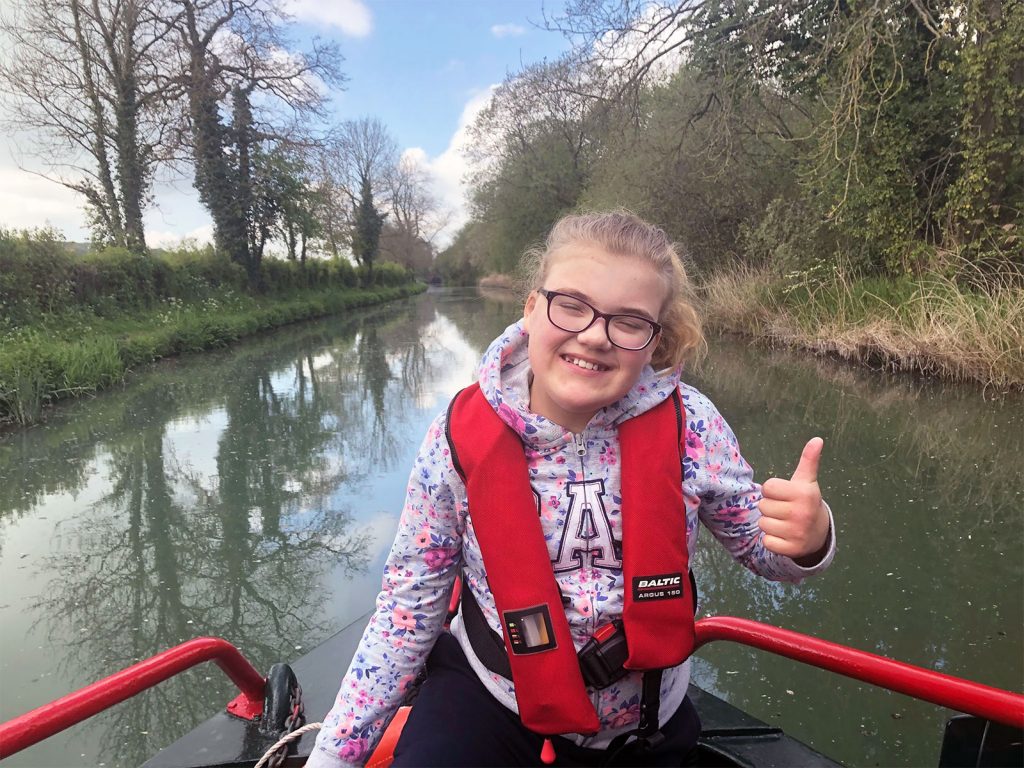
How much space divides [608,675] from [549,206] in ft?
92.6

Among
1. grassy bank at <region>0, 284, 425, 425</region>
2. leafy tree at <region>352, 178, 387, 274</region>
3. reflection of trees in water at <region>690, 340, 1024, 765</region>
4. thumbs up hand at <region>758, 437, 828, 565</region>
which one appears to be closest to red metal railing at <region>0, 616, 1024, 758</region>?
thumbs up hand at <region>758, 437, 828, 565</region>

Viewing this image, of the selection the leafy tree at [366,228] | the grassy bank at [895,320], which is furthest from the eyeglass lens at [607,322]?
the leafy tree at [366,228]

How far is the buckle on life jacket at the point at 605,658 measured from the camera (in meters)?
1.20

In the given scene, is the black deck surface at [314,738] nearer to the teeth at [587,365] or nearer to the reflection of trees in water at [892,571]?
the reflection of trees in water at [892,571]

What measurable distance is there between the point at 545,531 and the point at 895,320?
7852 mm

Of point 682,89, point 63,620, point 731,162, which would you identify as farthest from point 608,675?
point 682,89

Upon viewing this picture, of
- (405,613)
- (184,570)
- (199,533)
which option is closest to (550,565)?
(405,613)

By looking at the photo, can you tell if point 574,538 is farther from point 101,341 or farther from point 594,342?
point 101,341

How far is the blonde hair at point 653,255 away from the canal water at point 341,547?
1.54 m

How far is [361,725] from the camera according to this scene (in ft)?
4.31

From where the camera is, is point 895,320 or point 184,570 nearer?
point 184,570

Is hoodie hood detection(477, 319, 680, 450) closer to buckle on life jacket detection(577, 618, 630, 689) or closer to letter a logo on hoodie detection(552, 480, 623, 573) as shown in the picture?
letter a logo on hoodie detection(552, 480, 623, 573)

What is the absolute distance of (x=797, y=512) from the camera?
3.89 feet

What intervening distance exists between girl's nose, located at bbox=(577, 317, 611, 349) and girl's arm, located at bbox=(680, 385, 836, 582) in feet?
0.81
